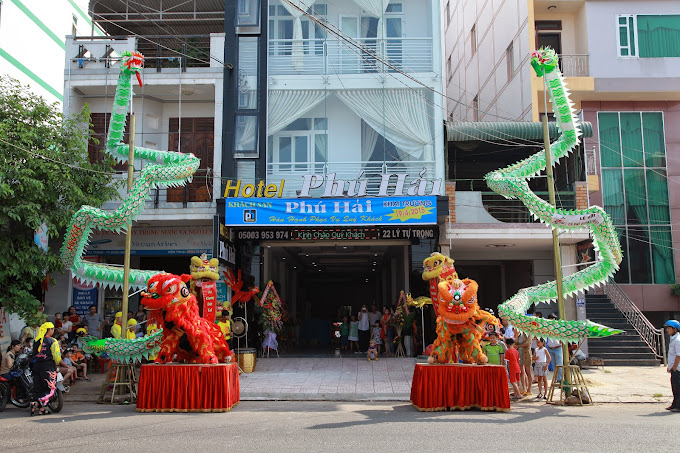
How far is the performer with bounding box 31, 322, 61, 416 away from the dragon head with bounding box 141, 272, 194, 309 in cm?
185

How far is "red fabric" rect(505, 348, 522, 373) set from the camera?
1137 cm

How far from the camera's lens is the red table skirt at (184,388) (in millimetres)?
10023

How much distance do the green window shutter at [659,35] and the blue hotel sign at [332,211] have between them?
9860mm

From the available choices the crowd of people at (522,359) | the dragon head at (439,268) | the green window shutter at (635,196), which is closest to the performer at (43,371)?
the dragon head at (439,268)

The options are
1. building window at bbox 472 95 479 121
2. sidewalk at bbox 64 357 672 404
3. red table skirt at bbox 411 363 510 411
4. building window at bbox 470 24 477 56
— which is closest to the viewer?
red table skirt at bbox 411 363 510 411

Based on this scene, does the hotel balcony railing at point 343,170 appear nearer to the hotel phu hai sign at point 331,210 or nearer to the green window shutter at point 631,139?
the hotel phu hai sign at point 331,210

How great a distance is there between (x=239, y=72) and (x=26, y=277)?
Result: 8.25 meters

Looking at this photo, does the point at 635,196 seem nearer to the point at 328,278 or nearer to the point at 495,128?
the point at 495,128

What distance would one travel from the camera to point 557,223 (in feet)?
35.7

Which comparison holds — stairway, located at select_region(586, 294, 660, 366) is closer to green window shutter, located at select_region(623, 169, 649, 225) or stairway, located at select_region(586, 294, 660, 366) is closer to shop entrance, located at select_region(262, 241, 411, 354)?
green window shutter, located at select_region(623, 169, 649, 225)

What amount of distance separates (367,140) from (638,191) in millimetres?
9140

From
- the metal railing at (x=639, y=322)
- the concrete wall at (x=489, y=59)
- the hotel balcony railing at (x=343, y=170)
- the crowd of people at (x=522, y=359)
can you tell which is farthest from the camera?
the concrete wall at (x=489, y=59)

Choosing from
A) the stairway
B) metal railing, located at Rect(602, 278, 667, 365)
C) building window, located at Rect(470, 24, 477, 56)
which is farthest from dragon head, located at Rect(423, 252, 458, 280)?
building window, located at Rect(470, 24, 477, 56)

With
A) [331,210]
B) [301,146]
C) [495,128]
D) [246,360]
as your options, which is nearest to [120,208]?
[246,360]
